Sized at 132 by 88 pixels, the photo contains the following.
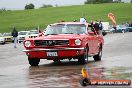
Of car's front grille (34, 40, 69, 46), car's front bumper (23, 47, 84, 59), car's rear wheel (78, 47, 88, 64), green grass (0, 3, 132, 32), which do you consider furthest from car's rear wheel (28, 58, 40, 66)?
green grass (0, 3, 132, 32)

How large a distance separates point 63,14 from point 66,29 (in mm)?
108037

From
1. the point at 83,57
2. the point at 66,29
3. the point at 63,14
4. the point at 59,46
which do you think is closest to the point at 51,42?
the point at 59,46

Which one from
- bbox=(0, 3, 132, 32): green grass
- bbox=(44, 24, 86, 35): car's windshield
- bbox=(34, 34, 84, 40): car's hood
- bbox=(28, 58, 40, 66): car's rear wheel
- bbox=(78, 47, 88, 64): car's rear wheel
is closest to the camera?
bbox=(34, 34, 84, 40): car's hood

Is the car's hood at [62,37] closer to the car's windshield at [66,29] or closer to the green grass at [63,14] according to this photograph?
the car's windshield at [66,29]

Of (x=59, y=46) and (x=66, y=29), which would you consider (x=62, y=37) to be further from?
(x=66, y=29)

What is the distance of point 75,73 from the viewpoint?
15.3 meters

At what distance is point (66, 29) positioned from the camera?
1983cm

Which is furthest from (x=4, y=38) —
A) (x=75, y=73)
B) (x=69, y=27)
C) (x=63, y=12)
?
(x=63, y=12)

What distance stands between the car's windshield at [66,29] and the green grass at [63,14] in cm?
8718

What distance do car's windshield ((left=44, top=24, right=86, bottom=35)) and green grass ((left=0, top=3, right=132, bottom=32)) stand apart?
8718 cm

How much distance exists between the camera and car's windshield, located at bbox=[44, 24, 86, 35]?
19.7 metres

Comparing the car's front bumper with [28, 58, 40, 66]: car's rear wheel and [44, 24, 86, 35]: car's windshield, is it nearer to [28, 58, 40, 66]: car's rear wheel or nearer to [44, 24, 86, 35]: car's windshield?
[28, 58, 40, 66]: car's rear wheel

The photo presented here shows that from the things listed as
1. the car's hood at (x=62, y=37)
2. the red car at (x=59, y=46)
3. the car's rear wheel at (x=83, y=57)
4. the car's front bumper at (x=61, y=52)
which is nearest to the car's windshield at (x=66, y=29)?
the red car at (x=59, y=46)

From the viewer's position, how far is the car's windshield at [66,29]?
777 inches
